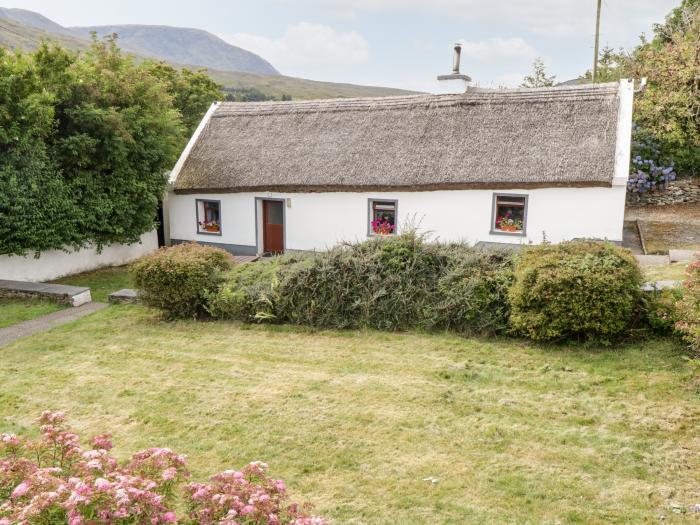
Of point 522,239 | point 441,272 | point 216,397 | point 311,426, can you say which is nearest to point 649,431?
point 311,426

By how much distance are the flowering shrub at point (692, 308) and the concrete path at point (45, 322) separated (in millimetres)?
12214

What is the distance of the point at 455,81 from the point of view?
19656mm

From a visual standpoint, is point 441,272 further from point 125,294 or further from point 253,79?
point 253,79

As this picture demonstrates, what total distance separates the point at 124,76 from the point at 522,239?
42.7 ft

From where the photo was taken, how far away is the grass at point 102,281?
52.1 ft

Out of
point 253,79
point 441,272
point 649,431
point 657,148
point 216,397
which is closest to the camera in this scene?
point 649,431

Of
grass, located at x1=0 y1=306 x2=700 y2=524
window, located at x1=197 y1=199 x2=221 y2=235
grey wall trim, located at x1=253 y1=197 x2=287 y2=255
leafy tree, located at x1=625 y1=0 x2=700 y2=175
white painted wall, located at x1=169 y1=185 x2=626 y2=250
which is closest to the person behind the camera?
grass, located at x1=0 y1=306 x2=700 y2=524

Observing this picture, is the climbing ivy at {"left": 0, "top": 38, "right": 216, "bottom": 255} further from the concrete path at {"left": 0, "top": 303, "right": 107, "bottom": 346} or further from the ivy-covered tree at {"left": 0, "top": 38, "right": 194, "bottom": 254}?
the concrete path at {"left": 0, "top": 303, "right": 107, "bottom": 346}

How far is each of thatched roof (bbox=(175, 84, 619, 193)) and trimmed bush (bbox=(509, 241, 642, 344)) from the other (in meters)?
6.44

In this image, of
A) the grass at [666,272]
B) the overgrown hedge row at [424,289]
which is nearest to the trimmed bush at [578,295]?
the overgrown hedge row at [424,289]

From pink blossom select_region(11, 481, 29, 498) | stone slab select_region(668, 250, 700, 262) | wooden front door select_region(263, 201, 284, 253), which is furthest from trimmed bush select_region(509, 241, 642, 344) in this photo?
wooden front door select_region(263, 201, 284, 253)

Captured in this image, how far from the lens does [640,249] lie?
18578 mm

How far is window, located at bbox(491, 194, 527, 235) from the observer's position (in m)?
17.0

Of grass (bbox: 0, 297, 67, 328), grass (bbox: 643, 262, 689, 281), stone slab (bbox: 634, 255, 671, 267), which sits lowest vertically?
grass (bbox: 0, 297, 67, 328)
